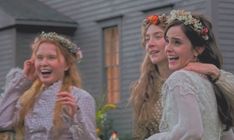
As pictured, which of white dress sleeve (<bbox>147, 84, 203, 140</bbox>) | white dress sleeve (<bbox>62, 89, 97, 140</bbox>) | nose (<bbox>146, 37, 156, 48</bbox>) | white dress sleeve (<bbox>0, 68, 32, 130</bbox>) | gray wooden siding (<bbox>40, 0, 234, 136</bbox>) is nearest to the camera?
white dress sleeve (<bbox>147, 84, 203, 140</bbox>)

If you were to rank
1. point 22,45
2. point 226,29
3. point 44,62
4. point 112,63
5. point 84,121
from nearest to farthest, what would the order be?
point 84,121
point 44,62
point 226,29
point 112,63
point 22,45

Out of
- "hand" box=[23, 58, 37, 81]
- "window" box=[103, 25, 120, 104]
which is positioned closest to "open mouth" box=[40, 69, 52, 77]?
"hand" box=[23, 58, 37, 81]

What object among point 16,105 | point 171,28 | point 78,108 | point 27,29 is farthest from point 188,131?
point 27,29

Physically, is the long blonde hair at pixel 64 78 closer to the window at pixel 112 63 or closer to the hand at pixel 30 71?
the hand at pixel 30 71

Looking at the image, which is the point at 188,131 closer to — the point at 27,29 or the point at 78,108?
the point at 78,108

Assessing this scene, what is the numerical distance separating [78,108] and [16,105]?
0.72m

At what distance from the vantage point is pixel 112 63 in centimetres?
2016

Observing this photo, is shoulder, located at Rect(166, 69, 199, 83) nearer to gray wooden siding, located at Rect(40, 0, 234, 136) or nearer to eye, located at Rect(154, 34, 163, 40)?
eye, located at Rect(154, 34, 163, 40)

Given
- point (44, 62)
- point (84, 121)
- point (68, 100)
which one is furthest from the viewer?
point (44, 62)

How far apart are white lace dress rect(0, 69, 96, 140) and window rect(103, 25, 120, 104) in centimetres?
1418

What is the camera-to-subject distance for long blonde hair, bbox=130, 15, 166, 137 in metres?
4.70

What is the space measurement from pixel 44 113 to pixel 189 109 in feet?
6.06

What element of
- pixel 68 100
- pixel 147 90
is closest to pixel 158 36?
pixel 147 90

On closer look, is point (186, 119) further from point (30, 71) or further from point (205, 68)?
point (30, 71)
